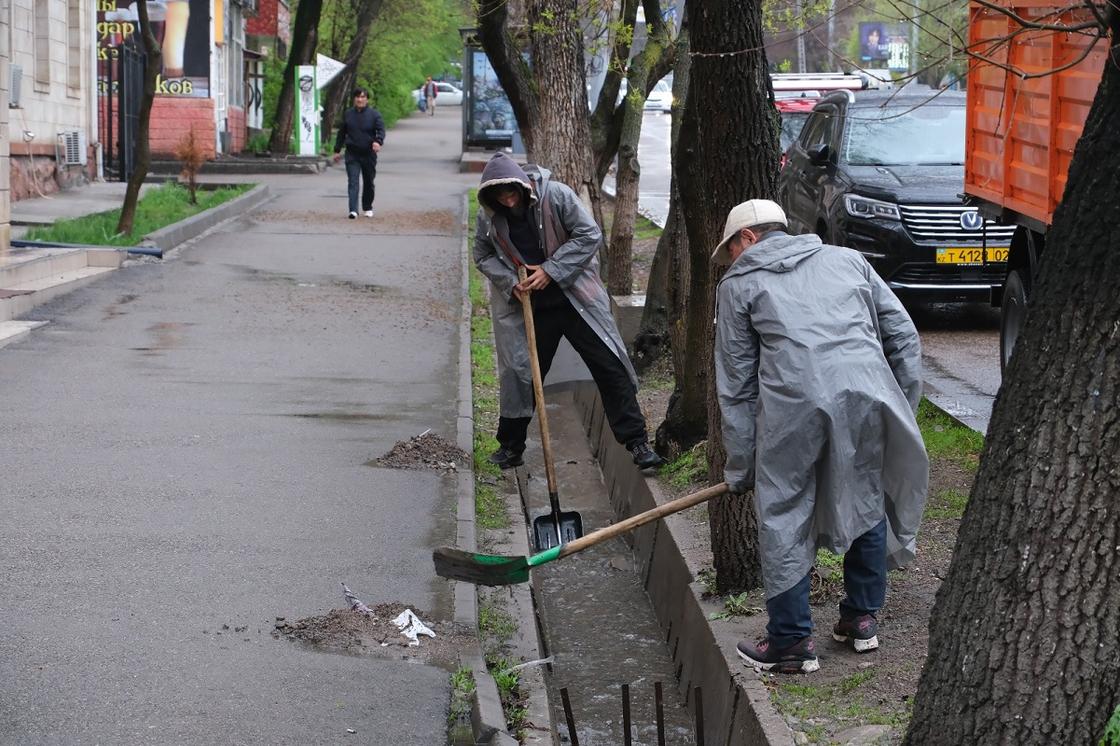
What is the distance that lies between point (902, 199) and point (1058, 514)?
9.37 metres

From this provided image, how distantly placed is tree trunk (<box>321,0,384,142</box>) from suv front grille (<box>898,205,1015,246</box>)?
28.4 m

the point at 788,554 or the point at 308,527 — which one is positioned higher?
the point at 788,554

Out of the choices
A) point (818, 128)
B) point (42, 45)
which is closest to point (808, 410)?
point (818, 128)

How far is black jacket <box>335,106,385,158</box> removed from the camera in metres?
22.2

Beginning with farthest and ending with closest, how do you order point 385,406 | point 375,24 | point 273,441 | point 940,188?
point 375,24, point 940,188, point 385,406, point 273,441

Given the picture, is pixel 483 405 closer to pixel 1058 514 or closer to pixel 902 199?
pixel 902 199

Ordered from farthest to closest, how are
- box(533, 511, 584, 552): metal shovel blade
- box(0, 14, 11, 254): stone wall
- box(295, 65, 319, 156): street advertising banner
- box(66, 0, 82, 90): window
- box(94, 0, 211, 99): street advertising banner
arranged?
box(295, 65, 319, 156): street advertising banner → box(94, 0, 211, 99): street advertising banner → box(66, 0, 82, 90): window → box(0, 14, 11, 254): stone wall → box(533, 511, 584, 552): metal shovel blade

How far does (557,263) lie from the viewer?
25.5 ft

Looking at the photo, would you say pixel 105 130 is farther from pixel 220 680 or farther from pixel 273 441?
pixel 220 680

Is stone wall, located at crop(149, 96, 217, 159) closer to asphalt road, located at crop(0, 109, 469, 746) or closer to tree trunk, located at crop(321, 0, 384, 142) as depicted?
tree trunk, located at crop(321, 0, 384, 142)

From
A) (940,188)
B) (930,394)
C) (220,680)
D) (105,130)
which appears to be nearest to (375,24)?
(105,130)

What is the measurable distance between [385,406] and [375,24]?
3637cm

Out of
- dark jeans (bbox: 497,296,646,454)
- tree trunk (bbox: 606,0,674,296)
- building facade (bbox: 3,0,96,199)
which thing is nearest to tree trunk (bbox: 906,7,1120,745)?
dark jeans (bbox: 497,296,646,454)

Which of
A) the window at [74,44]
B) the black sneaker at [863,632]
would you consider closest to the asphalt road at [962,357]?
the black sneaker at [863,632]
